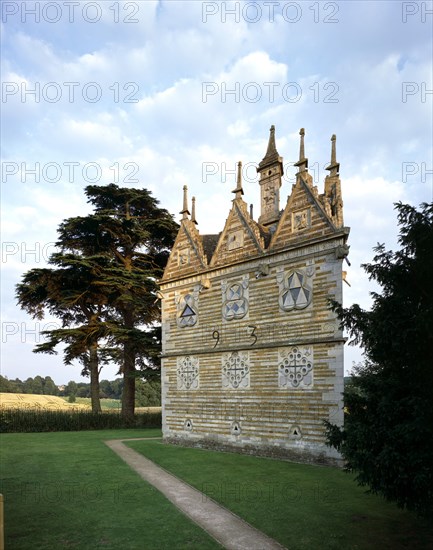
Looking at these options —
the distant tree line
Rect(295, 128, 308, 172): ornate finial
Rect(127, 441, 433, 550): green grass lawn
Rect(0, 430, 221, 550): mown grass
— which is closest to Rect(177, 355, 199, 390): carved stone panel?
Rect(127, 441, 433, 550): green grass lawn

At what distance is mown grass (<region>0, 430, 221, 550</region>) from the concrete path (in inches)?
10.5

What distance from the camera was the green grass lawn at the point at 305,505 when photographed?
7672 mm

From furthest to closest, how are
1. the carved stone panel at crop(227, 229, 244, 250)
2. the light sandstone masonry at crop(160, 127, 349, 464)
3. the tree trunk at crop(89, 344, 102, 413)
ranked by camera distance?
the tree trunk at crop(89, 344, 102, 413)
the carved stone panel at crop(227, 229, 244, 250)
the light sandstone masonry at crop(160, 127, 349, 464)

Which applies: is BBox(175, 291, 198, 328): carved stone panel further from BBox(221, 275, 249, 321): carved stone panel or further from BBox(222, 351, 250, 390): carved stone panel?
BBox(222, 351, 250, 390): carved stone panel

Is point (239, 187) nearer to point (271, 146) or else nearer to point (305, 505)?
point (271, 146)

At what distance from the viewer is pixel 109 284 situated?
28.5 metres

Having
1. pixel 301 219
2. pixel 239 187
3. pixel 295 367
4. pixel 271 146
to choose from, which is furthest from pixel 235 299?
pixel 271 146

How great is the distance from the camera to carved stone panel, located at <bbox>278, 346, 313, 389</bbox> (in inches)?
611

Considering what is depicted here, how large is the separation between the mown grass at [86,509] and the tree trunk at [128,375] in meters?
14.1

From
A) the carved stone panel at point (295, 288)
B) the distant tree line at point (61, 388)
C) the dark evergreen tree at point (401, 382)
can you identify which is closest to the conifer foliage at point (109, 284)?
the carved stone panel at point (295, 288)

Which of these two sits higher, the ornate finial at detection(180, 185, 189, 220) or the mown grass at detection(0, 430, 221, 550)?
the ornate finial at detection(180, 185, 189, 220)

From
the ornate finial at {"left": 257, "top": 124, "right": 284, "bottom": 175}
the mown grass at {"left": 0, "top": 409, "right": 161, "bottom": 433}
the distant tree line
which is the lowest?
the distant tree line

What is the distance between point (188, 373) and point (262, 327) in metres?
5.29

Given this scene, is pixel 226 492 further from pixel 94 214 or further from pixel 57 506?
pixel 94 214
